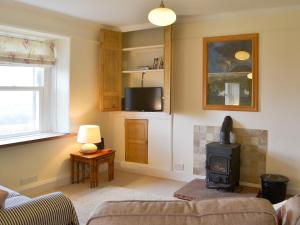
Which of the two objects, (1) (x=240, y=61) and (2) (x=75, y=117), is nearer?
(1) (x=240, y=61)

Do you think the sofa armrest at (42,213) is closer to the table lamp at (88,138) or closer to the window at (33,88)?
the window at (33,88)

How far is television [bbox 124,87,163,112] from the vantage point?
4691 mm

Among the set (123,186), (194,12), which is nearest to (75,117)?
(123,186)

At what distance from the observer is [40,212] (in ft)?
6.25

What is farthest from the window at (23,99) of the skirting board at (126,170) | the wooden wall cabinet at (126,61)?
the wooden wall cabinet at (126,61)

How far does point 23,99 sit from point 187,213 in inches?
143

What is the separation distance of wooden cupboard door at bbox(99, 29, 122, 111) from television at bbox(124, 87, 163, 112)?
0.62 feet

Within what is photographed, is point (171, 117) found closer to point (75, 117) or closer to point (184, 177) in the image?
point (184, 177)

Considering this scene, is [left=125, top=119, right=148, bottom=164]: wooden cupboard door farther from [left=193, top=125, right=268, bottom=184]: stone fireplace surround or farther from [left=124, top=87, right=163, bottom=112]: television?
[left=193, top=125, right=268, bottom=184]: stone fireplace surround

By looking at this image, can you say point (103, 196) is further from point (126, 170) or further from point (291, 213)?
point (291, 213)

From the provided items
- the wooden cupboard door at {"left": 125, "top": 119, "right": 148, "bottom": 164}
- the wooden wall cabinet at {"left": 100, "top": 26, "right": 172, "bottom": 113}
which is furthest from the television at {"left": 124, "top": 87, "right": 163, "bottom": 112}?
the wooden cupboard door at {"left": 125, "top": 119, "right": 148, "bottom": 164}

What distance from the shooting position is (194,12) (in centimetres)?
405

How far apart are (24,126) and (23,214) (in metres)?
2.58

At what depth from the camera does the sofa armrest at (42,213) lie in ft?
5.85
